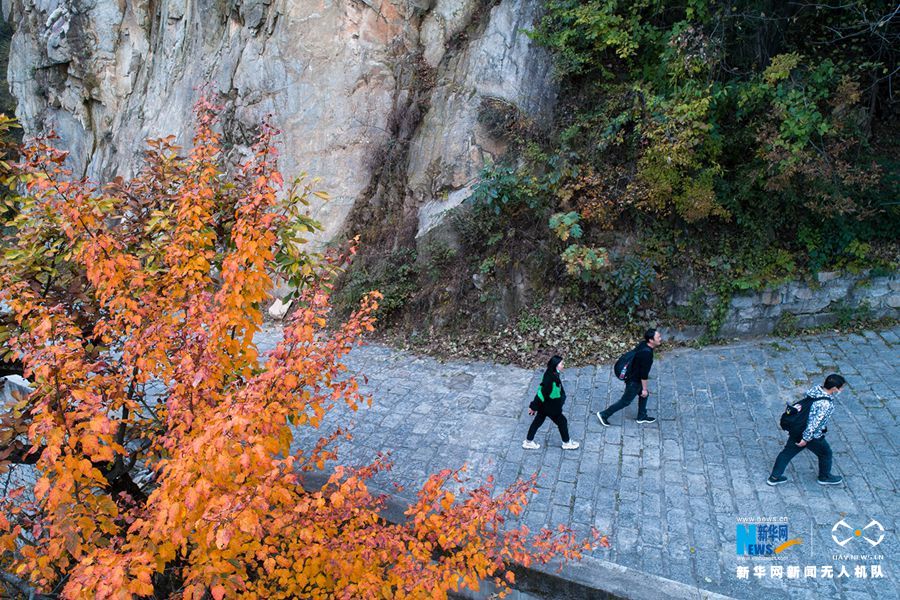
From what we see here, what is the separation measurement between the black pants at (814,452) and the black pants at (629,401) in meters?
1.70

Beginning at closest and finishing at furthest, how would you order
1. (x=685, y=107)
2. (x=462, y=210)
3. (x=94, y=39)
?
(x=685, y=107), (x=462, y=210), (x=94, y=39)

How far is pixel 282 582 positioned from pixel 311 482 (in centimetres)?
282

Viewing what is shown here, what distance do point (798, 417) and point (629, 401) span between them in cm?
196

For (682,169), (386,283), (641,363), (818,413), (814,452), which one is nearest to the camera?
(818,413)

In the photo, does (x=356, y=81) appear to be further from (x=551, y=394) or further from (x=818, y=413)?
(x=818, y=413)

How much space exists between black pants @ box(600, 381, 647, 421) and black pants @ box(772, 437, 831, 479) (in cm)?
170

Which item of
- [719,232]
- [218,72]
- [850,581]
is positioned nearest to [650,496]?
[850,581]

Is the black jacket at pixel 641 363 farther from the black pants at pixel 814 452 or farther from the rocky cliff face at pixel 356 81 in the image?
the rocky cliff face at pixel 356 81

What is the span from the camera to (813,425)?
18.7 ft

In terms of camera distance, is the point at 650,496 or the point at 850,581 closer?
the point at 850,581

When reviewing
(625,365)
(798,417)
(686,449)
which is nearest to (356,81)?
(625,365)

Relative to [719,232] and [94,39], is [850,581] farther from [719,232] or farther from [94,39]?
[94,39]

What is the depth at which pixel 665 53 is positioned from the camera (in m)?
8.73

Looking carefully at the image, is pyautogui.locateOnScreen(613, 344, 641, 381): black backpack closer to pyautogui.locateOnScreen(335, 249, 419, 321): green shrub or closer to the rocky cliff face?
pyautogui.locateOnScreen(335, 249, 419, 321): green shrub
